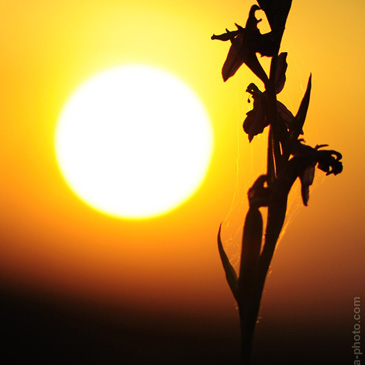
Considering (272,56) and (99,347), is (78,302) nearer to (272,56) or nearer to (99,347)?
(99,347)

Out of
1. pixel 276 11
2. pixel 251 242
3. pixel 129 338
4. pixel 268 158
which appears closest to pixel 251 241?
pixel 251 242

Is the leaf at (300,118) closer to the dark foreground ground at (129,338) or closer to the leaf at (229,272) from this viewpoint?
the leaf at (229,272)

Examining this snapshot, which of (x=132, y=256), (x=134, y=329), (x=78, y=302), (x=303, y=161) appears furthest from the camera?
(x=132, y=256)

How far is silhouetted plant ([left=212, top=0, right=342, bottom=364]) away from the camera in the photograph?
2547 mm

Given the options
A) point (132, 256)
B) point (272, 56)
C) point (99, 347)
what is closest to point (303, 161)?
point (272, 56)

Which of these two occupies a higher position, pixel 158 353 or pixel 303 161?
pixel 158 353

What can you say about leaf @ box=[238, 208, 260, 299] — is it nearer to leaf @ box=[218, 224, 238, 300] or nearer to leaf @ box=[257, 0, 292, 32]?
leaf @ box=[218, 224, 238, 300]

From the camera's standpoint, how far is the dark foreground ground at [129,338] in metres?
11.6

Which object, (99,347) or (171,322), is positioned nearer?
(99,347)

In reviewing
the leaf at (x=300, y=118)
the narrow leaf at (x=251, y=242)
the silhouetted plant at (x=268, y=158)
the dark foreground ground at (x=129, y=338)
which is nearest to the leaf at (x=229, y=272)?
the silhouetted plant at (x=268, y=158)

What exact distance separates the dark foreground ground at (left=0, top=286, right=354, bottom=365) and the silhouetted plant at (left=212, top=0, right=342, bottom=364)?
8116 mm

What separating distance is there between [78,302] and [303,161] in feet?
47.6

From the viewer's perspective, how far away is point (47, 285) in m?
16.8

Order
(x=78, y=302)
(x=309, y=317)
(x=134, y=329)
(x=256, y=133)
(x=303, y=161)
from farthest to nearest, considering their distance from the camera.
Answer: (x=78, y=302) < (x=134, y=329) < (x=309, y=317) < (x=256, y=133) < (x=303, y=161)
